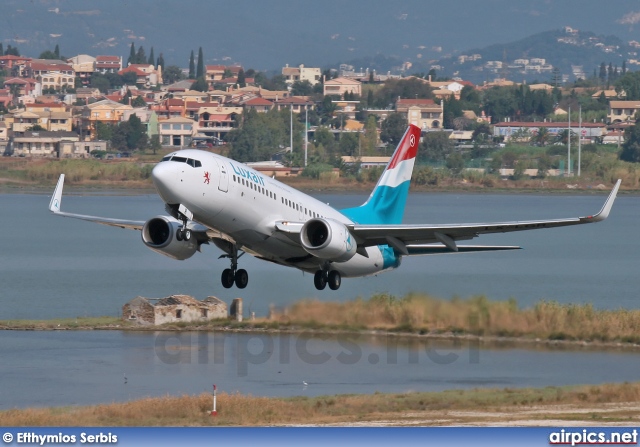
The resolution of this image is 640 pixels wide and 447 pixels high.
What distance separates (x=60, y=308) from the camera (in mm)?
108438

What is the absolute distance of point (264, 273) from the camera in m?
107

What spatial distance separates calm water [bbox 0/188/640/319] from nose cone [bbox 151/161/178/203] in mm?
32743

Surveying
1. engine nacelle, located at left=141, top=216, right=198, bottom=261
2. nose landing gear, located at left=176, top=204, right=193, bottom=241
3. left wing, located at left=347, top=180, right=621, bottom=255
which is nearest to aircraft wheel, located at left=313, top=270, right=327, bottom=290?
left wing, located at left=347, top=180, right=621, bottom=255

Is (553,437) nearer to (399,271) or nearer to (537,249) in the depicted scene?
(399,271)

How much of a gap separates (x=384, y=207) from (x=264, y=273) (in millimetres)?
50488

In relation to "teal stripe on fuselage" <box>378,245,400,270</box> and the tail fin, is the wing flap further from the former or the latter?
the tail fin

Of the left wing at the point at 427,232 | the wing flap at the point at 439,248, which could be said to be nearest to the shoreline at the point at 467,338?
the wing flap at the point at 439,248

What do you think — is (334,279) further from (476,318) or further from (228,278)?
(476,318)

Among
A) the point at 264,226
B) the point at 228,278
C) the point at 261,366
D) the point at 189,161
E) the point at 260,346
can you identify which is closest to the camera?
the point at 189,161

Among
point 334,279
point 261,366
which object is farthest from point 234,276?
point 261,366

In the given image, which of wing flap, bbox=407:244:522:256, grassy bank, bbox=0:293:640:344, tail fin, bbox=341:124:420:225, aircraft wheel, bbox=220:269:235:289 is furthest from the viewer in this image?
grassy bank, bbox=0:293:640:344

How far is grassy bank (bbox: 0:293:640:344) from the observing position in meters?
83.6

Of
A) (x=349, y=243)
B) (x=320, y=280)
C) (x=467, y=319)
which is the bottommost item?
(x=467, y=319)

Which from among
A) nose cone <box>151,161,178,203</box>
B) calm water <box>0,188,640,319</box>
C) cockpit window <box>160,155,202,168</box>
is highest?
cockpit window <box>160,155,202,168</box>
